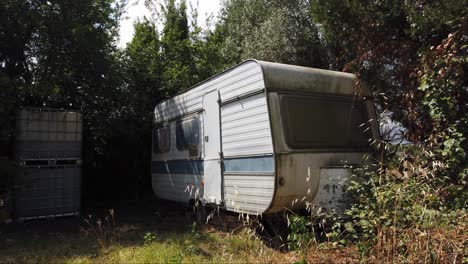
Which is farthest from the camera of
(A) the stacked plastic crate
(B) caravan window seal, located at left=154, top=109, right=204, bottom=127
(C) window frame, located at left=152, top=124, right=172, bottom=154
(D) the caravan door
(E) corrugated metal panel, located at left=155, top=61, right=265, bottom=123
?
(C) window frame, located at left=152, top=124, right=172, bottom=154

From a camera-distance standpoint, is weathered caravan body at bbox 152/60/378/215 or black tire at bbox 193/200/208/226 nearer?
weathered caravan body at bbox 152/60/378/215

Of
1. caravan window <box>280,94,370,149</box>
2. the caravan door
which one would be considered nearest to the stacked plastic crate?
the caravan door

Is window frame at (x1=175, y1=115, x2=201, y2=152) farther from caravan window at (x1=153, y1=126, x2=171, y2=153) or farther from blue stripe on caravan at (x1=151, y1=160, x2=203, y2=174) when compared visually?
caravan window at (x1=153, y1=126, x2=171, y2=153)

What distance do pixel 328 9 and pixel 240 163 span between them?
357 cm

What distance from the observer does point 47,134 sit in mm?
8062

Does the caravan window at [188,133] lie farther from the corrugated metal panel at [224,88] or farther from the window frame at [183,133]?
the corrugated metal panel at [224,88]

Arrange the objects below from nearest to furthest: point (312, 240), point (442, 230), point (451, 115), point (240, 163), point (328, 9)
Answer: point (442, 230)
point (312, 240)
point (451, 115)
point (240, 163)
point (328, 9)

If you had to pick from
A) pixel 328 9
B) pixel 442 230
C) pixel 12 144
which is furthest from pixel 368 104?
pixel 12 144

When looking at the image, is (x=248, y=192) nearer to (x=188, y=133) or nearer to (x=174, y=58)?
(x=188, y=133)

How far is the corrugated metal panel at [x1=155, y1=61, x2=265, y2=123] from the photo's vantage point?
5566 mm

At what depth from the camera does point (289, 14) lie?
10750 millimetres

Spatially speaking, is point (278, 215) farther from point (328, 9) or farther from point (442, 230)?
point (328, 9)

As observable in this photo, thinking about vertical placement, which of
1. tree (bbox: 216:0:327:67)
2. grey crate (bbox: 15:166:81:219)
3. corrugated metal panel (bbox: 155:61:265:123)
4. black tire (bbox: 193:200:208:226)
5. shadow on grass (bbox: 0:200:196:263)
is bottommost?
shadow on grass (bbox: 0:200:196:263)

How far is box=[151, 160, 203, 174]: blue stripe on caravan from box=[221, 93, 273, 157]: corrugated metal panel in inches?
40.4
